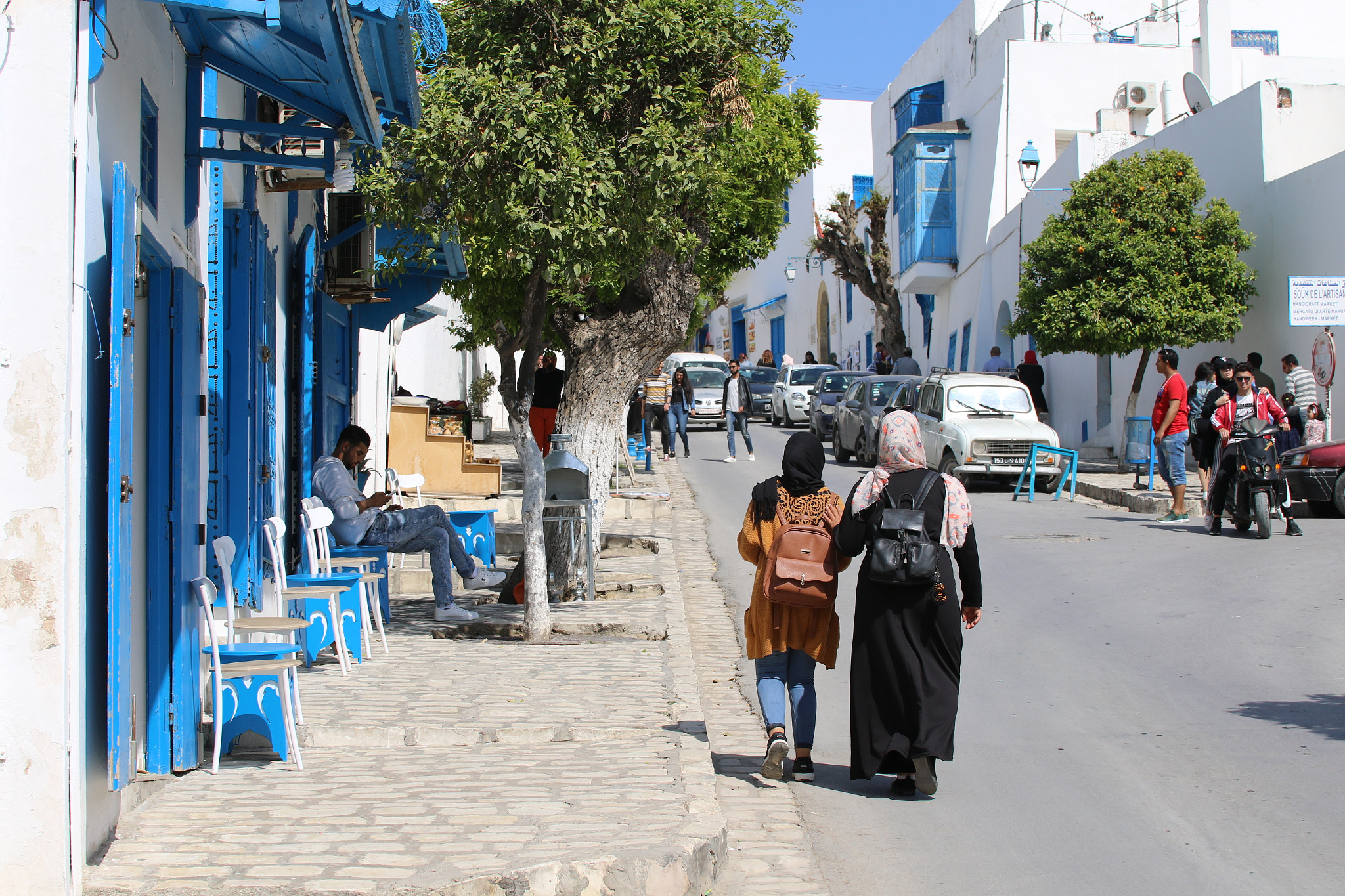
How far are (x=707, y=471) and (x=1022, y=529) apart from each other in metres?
8.50

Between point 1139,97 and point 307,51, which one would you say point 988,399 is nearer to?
point 1139,97

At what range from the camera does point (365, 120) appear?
20.8ft

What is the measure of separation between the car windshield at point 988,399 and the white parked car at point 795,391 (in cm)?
1086

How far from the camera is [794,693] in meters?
5.88

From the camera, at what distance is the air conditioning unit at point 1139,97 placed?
1188 inches

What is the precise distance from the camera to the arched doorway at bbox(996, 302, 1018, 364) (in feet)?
99.4

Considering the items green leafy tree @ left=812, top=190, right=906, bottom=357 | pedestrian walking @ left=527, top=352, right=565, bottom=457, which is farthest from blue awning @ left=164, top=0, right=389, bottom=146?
green leafy tree @ left=812, top=190, right=906, bottom=357

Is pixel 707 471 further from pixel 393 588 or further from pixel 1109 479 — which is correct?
pixel 393 588

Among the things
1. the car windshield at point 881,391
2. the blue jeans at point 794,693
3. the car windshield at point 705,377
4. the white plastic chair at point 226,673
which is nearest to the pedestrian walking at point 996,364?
the car windshield at point 881,391

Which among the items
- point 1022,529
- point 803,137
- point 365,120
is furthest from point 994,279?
point 365,120

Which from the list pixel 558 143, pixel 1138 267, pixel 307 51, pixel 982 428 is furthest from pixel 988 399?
pixel 307 51

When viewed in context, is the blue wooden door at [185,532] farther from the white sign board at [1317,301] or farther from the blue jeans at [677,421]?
the blue jeans at [677,421]

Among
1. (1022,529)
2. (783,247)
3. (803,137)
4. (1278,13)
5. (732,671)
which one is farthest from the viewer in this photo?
(783,247)

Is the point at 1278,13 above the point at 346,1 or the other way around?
above
